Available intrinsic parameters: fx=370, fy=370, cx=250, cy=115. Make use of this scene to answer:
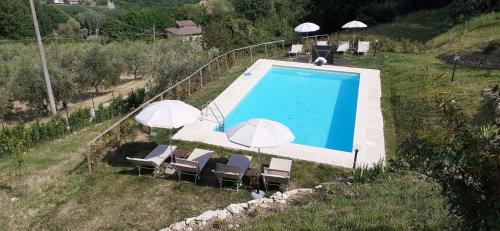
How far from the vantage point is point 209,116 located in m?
15.3

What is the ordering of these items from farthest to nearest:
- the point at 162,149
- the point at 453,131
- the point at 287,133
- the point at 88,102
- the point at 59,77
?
the point at 88,102, the point at 59,77, the point at 162,149, the point at 287,133, the point at 453,131

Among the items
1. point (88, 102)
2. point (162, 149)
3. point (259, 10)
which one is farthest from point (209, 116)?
point (259, 10)

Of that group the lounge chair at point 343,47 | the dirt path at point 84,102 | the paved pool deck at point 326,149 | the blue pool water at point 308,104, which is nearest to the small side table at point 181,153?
the paved pool deck at point 326,149

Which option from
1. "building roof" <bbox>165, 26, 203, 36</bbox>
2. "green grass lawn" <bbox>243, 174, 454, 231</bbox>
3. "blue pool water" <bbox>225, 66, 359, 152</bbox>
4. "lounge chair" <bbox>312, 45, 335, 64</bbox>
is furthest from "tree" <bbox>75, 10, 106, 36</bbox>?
"green grass lawn" <bbox>243, 174, 454, 231</bbox>

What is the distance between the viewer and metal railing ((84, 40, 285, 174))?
458 inches

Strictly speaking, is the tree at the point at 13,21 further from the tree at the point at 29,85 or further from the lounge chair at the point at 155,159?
the lounge chair at the point at 155,159

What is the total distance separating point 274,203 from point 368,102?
9.51 meters

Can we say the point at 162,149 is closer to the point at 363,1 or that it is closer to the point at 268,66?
the point at 268,66

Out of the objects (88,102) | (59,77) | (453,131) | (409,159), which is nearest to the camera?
(453,131)

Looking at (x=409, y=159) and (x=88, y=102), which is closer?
(x=409, y=159)

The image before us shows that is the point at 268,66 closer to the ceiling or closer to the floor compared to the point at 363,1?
closer to the floor

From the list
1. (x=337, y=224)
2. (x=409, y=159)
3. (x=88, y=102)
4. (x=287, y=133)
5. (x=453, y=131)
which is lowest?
(x=88, y=102)

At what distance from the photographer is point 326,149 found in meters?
12.5

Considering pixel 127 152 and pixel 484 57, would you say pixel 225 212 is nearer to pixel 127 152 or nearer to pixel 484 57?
pixel 127 152
